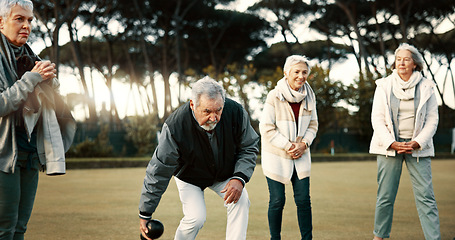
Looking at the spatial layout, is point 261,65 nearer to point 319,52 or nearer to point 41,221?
point 319,52

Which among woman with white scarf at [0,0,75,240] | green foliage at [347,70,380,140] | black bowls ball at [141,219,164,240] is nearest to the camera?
woman with white scarf at [0,0,75,240]

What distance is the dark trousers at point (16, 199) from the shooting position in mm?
2869

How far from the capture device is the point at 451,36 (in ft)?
103

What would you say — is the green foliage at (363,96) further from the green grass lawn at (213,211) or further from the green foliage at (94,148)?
the green grass lawn at (213,211)

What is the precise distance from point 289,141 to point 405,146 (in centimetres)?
92

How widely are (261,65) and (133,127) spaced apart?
1207cm

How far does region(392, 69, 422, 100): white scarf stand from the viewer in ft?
15.1

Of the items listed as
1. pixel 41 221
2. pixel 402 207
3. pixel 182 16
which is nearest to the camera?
pixel 41 221

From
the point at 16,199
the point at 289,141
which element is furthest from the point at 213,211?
the point at 16,199

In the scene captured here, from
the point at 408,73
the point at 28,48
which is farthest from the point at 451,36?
the point at 28,48

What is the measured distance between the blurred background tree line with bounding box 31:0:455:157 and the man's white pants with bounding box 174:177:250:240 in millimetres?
16060

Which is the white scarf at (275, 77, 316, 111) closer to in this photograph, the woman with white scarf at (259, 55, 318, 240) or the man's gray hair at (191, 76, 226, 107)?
the woman with white scarf at (259, 55, 318, 240)

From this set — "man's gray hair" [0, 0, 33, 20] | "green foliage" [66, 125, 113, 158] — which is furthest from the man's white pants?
"green foliage" [66, 125, 113, 158]

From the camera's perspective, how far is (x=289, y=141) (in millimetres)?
4598
